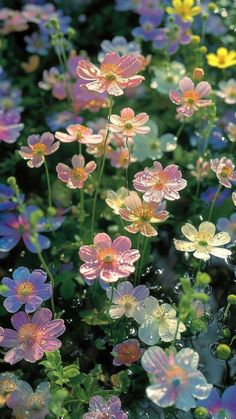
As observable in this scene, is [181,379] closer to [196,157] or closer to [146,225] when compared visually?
[146,225]

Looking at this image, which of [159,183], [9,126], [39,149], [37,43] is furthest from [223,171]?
[37,43]

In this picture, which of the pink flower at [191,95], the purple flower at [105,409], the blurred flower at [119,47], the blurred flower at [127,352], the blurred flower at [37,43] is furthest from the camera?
the blurred flower at [37,43]

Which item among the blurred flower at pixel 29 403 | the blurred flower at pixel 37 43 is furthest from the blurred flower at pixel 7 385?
the blurred flower at pixel 37 43

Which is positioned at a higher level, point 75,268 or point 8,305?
point 8,305

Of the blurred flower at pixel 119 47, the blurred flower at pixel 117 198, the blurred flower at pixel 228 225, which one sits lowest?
the blurred flower at pixel 228 225

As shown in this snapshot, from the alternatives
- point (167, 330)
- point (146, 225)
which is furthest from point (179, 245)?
point (167, 330)

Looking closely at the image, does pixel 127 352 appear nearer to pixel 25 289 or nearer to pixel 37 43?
pixel 25 289

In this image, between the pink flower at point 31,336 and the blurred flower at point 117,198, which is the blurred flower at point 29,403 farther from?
the blurred flower at point 117,198
